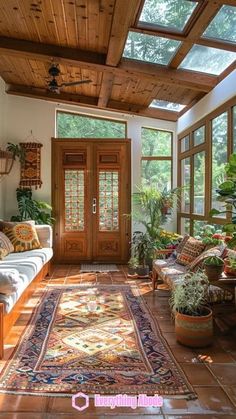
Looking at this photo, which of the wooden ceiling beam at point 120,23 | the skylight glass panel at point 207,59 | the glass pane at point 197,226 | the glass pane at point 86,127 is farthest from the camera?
the glass pane at point 86,127

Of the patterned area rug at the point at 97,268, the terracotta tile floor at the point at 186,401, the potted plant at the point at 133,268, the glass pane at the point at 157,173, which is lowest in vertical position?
the terracotta tile floor at the point at 186,401

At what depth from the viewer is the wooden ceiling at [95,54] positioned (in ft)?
11.7

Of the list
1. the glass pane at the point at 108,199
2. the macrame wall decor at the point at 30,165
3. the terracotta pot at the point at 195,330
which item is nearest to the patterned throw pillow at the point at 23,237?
the macrame wall decor at the point at 30,165

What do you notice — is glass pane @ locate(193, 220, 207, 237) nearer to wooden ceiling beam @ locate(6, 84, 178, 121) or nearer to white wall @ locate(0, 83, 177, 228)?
white wall @ locate(0, 83, 177, 228)

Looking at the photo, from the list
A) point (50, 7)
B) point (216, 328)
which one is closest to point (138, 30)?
point (50, 7)

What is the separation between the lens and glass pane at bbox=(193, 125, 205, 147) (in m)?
5.40

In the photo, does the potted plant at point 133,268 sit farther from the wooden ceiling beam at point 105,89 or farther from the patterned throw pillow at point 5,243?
the wooden ceiling beam at point 105,89

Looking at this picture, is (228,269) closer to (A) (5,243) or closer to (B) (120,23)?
(B) (120,23)

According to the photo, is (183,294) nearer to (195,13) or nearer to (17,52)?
(195,13)

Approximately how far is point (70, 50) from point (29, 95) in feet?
7.90

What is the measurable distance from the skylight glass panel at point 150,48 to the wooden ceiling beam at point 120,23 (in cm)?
17

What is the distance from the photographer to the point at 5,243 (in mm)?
4660

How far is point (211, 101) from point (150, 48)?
1.25 metres

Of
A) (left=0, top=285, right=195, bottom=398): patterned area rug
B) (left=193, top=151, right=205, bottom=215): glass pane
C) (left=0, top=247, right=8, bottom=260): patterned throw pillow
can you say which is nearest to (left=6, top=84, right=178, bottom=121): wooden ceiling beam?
(left=193, top=151, right=205, bottom=215): glass pane
